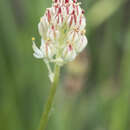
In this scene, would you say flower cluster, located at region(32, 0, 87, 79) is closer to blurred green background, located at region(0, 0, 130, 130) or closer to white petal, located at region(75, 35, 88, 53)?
white petal, located at region(75, 35, 88, 53)

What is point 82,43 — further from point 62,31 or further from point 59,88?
point 59,88

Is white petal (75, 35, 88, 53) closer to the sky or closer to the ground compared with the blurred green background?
closer to the sky

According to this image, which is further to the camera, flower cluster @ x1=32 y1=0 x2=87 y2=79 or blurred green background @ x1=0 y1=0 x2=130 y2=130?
blurred green background @ x1=0 y1=0 x2=130 y2=130

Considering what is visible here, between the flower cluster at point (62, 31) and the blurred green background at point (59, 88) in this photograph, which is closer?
the flower cluster at point (62, 31)

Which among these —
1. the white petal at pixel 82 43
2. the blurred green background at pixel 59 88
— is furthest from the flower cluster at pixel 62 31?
the blurred green background at pixel 59 88

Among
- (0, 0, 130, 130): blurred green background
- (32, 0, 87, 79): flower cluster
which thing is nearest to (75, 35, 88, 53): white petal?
(32, 0, 87, 79): flower cluster

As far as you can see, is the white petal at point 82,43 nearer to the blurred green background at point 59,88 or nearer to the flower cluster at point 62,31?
the flower cluster at point 62,31

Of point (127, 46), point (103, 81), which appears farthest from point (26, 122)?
point (127, 46)
